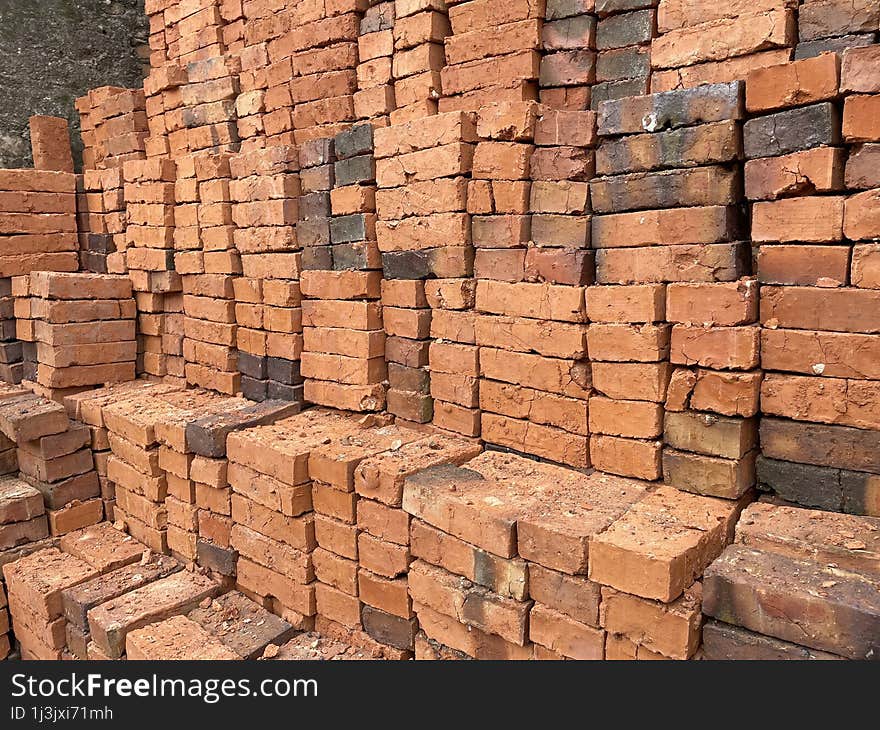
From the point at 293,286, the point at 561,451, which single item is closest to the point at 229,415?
the point at 293,286

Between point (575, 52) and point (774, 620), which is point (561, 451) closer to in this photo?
point (774, 620)

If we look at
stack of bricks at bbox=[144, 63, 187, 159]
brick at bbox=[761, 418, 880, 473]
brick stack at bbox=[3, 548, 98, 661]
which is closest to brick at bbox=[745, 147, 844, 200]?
brick at bbox=[761, 418, 880, 473]

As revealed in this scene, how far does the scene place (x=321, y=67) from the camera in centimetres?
635

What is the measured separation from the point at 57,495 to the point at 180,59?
16.2 feet

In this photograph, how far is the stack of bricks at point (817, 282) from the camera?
3684 mm

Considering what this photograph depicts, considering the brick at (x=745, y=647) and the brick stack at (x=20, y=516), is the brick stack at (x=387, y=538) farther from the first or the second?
the brick stack at (x=20, y=516)

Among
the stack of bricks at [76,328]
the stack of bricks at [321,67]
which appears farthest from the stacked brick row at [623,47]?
the stack of bricks at [76,328]

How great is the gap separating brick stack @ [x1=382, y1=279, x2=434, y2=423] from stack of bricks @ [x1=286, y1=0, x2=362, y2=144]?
1.67 meters

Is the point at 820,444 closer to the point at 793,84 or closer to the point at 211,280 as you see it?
the point at 793,84

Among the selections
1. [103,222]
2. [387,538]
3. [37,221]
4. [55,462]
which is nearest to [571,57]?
[387,538]

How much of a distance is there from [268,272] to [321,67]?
187 cm

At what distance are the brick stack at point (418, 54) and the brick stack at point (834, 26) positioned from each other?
2.57 m

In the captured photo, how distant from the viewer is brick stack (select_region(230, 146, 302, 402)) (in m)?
6.27

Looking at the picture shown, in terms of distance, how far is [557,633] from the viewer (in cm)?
396
